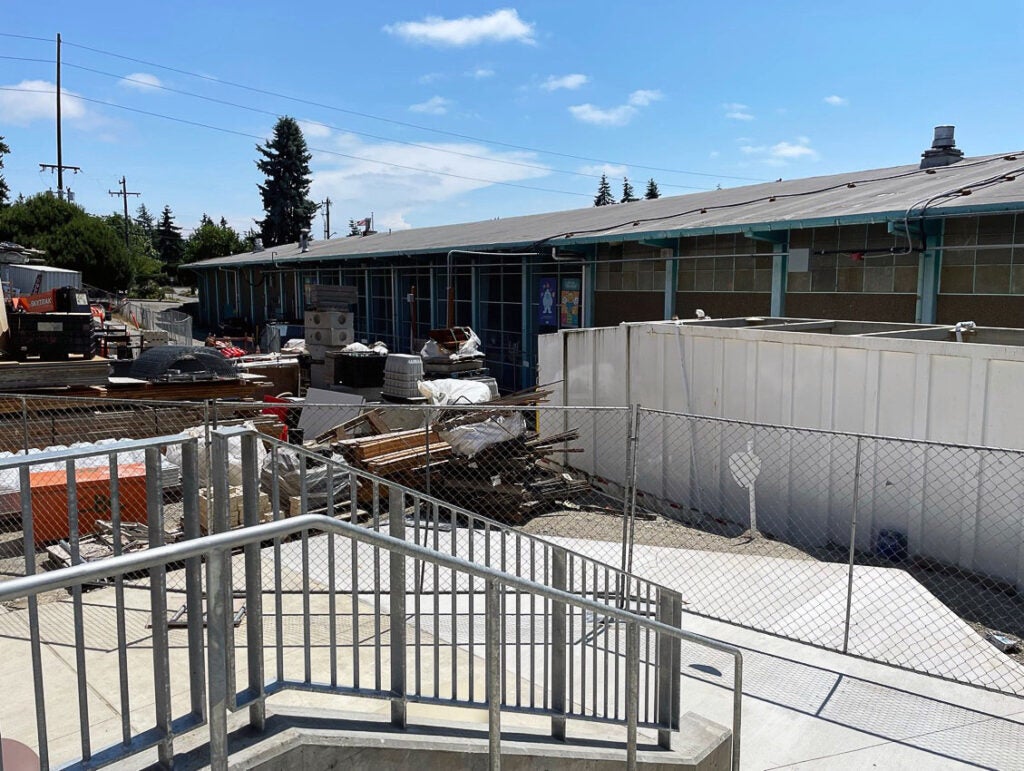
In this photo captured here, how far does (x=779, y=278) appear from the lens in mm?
14242

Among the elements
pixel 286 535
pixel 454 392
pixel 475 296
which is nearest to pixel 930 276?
pixel 454 392

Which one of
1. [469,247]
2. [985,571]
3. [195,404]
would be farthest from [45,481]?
[469,247]

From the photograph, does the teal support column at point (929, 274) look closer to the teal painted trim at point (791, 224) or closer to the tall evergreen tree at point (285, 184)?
the teal painted trim at point (791, 224)

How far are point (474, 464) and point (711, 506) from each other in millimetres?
2833

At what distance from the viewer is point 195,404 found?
7227mm

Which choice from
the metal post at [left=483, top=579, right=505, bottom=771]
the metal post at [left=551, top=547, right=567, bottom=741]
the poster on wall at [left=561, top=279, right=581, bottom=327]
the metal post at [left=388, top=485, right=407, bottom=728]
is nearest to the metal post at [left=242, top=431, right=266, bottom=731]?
the metal post at [left=388, top=485, right=407, bottom=728]

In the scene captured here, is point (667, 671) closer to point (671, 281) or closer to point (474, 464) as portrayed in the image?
point (474, 464)

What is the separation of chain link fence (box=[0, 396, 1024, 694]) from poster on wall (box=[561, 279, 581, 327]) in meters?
7.66

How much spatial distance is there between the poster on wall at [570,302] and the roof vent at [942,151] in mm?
7744

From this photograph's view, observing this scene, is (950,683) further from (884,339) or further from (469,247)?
(469,247)

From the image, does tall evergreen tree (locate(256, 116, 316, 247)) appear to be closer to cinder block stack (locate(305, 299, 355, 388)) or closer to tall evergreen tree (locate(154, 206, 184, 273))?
tall evergreen tree (locate(154, 206, 184, 273))

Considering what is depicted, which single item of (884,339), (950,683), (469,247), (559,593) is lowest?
(950,683)

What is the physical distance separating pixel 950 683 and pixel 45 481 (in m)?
7.90

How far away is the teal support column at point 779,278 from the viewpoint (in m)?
14.1
